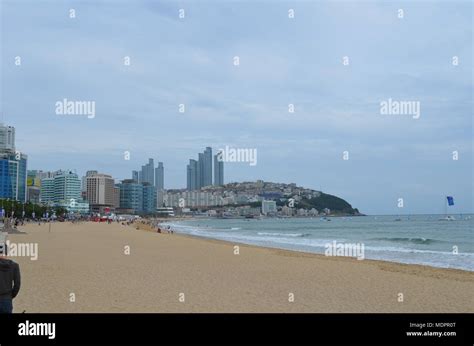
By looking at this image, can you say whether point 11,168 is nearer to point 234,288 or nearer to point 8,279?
point 234,288

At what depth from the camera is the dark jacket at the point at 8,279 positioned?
605 centimetres

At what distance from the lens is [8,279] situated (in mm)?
6078

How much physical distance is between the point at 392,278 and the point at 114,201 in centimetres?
18533

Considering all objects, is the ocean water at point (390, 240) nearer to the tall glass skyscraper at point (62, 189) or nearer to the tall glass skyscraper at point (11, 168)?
the tall glass skyscraper at point (11, 168)

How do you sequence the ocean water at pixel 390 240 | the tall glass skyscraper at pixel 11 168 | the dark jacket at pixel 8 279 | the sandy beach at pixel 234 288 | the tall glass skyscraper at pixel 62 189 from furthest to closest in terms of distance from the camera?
the tall glass skyscraper at pixel 62 189 < the tall glass skyscraper at pixel 11 168 < the ocean water at pixel 390 240 < the sandy beach at pixel 234 288 < the dark jacket at pixel 8 279

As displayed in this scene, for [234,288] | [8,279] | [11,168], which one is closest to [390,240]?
[234,288]

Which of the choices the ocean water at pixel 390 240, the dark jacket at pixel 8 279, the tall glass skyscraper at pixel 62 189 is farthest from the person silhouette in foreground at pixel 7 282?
the tall glass skyscraper at pixel 62 189

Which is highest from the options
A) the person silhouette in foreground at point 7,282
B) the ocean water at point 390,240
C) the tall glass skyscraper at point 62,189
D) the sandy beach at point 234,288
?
the tall glass skyscraper at point 62,189

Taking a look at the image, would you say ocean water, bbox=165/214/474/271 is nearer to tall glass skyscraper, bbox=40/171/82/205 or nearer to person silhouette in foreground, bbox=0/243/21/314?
person silhouette in foreground, bbox=0/243/21/314
